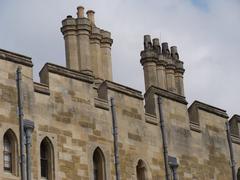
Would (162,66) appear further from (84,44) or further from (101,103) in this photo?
(101,103)

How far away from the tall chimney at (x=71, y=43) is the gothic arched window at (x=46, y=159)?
6.26 metres

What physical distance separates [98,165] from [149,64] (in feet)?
26.4

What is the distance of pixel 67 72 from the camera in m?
35.0

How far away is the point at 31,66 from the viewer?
33844 mm

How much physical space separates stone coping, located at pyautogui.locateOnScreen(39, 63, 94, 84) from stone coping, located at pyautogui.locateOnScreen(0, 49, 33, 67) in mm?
854

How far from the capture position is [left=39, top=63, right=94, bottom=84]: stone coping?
113 ft

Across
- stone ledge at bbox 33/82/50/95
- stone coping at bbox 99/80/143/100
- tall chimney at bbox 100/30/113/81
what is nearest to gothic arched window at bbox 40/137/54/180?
stone ledge at bbox 33/82/50/95

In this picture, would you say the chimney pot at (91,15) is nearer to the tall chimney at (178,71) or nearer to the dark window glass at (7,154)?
the tall chimney at (178,71)

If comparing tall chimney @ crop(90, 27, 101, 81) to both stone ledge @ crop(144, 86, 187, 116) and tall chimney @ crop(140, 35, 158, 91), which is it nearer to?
tall chimney @ crop(140, 35, 158, 91)

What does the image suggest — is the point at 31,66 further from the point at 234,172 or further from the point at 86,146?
the point at 234,172

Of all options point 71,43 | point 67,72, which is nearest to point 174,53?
point 71,43

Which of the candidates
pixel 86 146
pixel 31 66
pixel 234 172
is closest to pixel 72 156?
pixel 86 146

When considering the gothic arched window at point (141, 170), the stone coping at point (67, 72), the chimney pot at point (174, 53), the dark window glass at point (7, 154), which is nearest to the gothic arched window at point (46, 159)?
the dark window glass at point (7, 154)

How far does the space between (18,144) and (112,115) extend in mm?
5002
